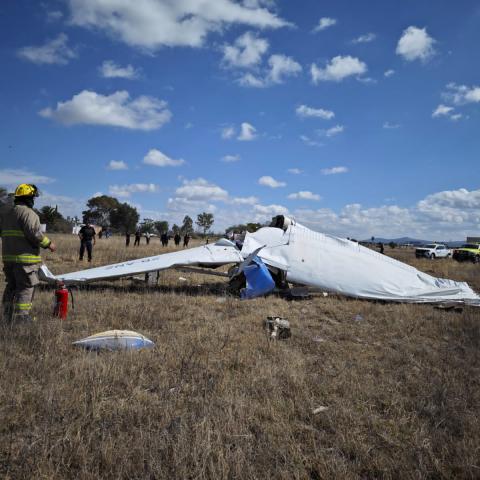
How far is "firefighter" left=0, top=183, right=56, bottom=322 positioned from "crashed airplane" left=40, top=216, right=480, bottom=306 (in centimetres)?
279

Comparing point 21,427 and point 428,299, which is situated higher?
point 428,299

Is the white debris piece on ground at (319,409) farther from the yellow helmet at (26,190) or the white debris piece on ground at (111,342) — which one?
the yellow helmet at (26,190)

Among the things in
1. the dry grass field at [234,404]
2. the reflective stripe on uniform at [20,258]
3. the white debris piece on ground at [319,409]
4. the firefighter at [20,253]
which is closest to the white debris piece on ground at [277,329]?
the dry grass field at [234,404]

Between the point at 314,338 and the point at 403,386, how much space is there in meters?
1.64

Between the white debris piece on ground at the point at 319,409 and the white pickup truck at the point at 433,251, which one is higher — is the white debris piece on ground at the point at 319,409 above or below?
below

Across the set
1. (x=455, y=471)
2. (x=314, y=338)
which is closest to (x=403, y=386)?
(x=455, y=471)

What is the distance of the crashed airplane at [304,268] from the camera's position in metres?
7.71

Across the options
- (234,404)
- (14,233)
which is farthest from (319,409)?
(14,233)

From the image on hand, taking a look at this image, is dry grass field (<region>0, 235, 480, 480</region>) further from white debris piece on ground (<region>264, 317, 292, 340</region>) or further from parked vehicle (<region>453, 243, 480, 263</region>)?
parked vehicle (<region>453, 243, 480, 263</region>)

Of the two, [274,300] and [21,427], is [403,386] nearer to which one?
[21,427]

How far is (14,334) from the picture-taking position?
160 inches

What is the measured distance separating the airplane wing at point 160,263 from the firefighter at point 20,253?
6.83 feet

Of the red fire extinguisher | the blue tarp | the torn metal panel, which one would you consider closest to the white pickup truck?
the torn metal panel

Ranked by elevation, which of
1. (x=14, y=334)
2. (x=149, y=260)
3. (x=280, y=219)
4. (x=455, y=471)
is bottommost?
(x=455, y=471)
